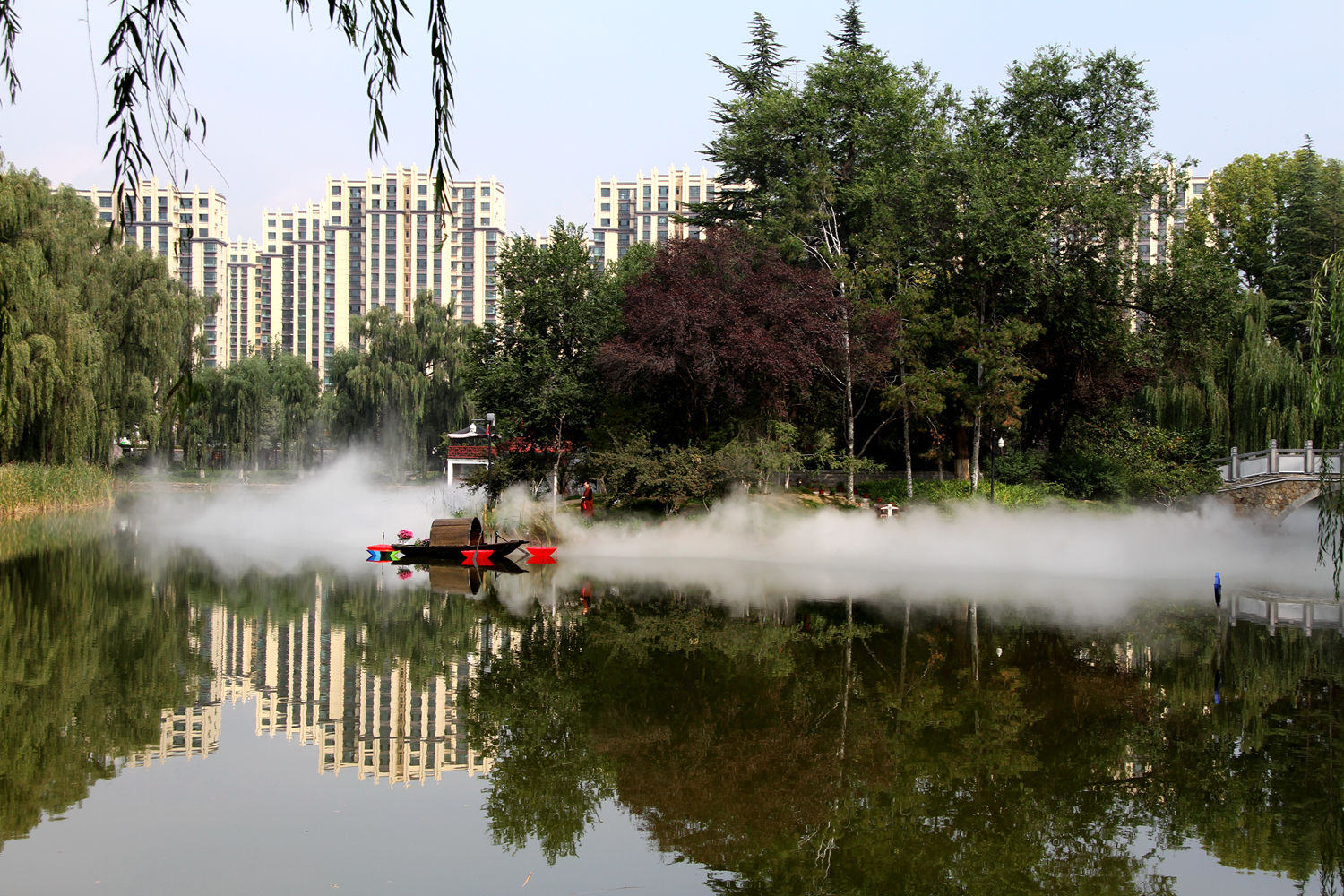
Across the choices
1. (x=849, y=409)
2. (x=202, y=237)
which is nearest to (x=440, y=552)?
(x=849, y=409)

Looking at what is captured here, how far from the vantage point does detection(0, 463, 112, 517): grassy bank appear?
35062 millimetres

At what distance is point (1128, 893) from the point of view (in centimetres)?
742

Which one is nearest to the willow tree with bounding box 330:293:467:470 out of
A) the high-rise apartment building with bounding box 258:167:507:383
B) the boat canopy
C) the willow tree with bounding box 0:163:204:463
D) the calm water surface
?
the willow tree with bounding box 0:163:204:463

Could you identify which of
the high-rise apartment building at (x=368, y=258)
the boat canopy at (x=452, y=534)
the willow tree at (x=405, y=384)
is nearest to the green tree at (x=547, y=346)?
the boat canopy at (x=452, y=534)

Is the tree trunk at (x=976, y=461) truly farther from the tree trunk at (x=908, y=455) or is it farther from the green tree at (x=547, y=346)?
the green tree at (x=547, y=346)

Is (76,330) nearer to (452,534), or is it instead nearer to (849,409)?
(452,534)

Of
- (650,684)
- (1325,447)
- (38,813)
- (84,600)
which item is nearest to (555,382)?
(84,600)

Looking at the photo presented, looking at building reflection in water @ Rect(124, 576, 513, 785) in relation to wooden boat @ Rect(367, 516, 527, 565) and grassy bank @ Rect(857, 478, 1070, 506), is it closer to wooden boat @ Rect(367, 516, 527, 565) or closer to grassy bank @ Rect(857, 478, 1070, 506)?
wooden boat @ Rect(367, 516, 527, 565)

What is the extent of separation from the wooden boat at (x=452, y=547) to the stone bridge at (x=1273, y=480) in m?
23.1

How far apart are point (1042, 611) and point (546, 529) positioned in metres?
15.2

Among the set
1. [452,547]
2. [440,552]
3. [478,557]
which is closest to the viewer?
[452,547]

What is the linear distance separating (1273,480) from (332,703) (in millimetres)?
31083

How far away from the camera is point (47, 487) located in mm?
36250

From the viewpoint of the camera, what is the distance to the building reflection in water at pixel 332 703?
34.6ft
